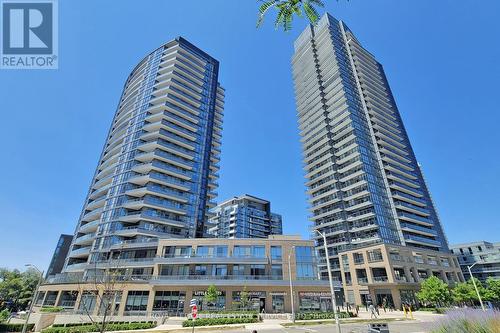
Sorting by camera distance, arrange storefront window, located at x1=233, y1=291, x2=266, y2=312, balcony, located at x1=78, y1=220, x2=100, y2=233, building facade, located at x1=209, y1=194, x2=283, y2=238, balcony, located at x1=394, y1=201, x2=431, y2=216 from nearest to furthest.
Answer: storefront window, located at x1=233, y1=291, x2=266, y2=312
balcony, located at x1=78, y1=220, x2=100, y2=233
balcony, located at x1=394, y1=201, x2=431, y2=216
building facade, located at x1=209, y1=194, x2=283, y2=238

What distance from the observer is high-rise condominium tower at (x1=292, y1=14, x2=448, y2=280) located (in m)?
72.2

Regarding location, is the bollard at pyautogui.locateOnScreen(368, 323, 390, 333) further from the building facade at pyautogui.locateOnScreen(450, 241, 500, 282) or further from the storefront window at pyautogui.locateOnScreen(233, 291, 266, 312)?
the building facade at pyautogui.locateOnScreen(450, 241, 500, 282)

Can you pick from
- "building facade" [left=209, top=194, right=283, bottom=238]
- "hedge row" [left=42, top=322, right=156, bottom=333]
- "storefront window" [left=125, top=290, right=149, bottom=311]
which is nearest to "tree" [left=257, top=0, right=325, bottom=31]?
"hedge row" [left=42, top=322, right=156, bottom=333]

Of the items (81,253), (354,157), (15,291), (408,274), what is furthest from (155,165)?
(408,274)

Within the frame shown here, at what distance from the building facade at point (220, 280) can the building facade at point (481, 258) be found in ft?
246

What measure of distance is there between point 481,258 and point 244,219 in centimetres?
8728

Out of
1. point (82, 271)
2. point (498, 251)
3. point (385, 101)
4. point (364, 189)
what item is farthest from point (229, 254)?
point (498, 251)

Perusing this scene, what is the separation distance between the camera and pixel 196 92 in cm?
7950

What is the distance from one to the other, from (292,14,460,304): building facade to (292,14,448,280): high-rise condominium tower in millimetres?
278

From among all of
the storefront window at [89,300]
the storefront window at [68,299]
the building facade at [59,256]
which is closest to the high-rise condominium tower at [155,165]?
the storefront window at [89,300]

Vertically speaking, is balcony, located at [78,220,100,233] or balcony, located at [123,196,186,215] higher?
balcony, located at [123,196,186,215]

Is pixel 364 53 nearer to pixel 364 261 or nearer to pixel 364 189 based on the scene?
pixel 364 189

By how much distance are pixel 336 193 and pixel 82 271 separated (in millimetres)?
67422

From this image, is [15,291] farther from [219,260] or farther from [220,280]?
[220,280]
